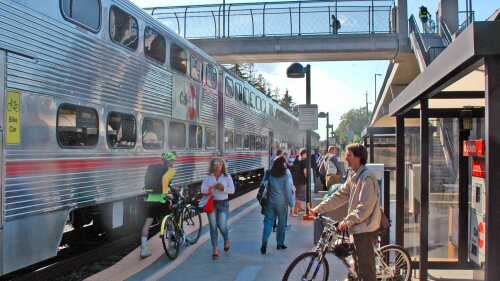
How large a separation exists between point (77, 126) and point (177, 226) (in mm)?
2098

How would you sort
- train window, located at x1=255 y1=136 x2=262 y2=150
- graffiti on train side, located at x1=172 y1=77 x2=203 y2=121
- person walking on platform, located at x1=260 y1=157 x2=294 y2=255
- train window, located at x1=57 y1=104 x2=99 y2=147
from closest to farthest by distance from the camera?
train window, located at x1=57 y1=104 x2=99 y2=147 < person walking on platform, located at x1=260 y1=157 x2=294 y2=255 < graffiti on train side, located at x1=172 y1=77 x2=203 y2=121 < train window, located at x1=255 y1=136 x2=262 y2=150

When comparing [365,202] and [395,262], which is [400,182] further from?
[365,202]

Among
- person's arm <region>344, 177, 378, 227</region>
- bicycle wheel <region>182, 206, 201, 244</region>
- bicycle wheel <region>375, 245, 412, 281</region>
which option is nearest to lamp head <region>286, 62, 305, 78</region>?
bicycle wheel <region>182, 206, 201, 244</region>

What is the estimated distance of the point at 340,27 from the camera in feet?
70.8

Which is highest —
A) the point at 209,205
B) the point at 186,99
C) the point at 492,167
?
the point at 186,99

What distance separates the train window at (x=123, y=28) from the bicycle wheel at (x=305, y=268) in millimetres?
4816

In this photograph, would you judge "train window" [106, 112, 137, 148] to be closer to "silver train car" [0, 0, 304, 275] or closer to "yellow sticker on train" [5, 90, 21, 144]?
"silver train car" [0, 0, 304, 275]

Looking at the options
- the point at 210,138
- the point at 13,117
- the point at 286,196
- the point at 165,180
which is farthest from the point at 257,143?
the point at 13,117

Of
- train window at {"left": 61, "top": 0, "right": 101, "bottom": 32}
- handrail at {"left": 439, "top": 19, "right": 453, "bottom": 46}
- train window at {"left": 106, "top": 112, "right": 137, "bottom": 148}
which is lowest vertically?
train window at {"left": 106, "top": 112, "right": 137, "bottom": 148}

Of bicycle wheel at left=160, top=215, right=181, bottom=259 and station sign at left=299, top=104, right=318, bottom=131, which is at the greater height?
station sign at left=299, top=104, right=318, bottom=131

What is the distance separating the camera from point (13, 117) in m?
5.75

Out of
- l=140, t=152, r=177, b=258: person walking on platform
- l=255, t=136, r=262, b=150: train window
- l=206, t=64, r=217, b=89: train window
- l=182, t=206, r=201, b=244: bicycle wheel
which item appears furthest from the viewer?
l=255, t=136, r=262, b=150: train window

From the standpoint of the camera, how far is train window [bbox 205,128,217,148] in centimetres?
1393

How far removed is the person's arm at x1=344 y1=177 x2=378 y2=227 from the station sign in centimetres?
728
